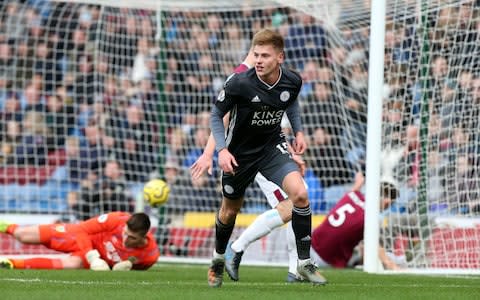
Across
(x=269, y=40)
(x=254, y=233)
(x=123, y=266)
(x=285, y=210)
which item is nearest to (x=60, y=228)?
(x=123, y=266)

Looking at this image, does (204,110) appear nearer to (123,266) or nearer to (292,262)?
(123,266)

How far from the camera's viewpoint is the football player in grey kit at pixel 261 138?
7137 mm

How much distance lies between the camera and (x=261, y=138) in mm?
7488

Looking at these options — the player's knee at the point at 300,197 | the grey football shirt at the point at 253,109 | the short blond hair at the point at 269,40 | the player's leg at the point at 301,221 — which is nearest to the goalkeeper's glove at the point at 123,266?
the grey football shirt at the point at 253,109

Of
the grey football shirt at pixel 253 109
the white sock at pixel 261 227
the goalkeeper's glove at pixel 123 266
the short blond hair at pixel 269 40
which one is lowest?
the goalkeeper's glove at pixel 123 266

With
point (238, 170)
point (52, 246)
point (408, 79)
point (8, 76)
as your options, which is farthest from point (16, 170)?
point (238, 170)

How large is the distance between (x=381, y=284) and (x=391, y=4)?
4.50m

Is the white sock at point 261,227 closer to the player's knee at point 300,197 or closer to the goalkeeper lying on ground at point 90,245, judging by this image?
the goalkeeper lying on ground at point 90,245

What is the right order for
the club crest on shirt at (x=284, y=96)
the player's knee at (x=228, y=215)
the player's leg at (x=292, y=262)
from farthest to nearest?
1. the player's leg at (x=292, y=262)
2. the player's knee at (x=228, y=215)
3. the club crest on shirt at (x=284, y=96)

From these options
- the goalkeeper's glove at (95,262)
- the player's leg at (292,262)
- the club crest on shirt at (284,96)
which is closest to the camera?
the club crest on shirt at (284,96)

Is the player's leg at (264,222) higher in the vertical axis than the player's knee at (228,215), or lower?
lower

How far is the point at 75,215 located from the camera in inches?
537

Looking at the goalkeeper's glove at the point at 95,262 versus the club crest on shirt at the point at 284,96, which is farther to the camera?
the goalkeeper's glove at the point at 95,262

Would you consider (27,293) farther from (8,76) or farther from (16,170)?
(8,76)
